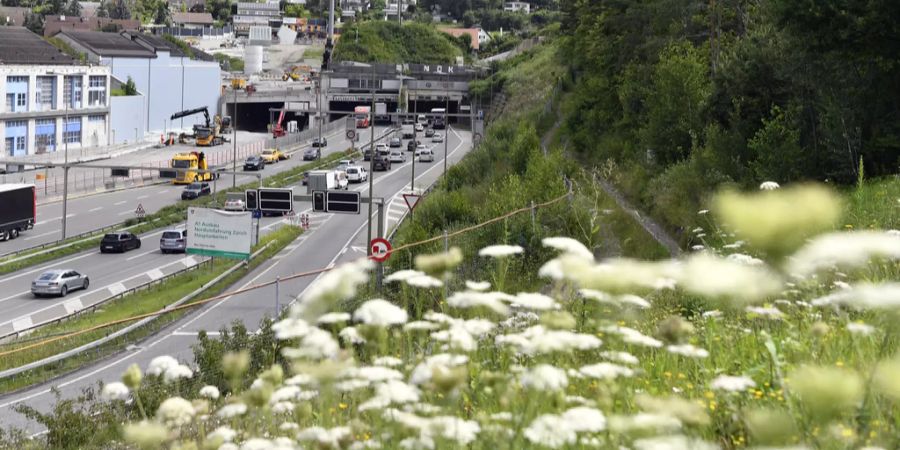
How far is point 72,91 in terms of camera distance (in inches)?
2955

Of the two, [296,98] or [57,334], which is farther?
[296,98]

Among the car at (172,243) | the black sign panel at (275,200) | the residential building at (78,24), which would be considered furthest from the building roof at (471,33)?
the black sign panel at (275,200)

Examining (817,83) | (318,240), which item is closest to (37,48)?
(318,240)

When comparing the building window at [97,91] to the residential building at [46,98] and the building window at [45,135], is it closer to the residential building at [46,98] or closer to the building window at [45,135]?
the residential building at [46,98]

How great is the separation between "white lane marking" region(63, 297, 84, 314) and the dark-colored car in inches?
1629

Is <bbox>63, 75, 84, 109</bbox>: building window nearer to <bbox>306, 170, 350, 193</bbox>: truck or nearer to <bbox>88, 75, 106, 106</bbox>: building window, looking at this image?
<bbox>88, 75, 106, 106</bbox>: building window

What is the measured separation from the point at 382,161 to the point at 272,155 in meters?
8.40

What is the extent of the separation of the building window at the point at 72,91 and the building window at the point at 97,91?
4.56ft

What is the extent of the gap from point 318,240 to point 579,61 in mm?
18949

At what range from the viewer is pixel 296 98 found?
114 metres

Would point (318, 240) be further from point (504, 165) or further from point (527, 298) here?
point (527, 298)

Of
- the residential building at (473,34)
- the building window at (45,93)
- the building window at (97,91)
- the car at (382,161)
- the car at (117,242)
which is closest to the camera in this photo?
the car at (117,242)

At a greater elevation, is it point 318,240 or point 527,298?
point 527,298

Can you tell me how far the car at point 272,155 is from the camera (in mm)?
77188
